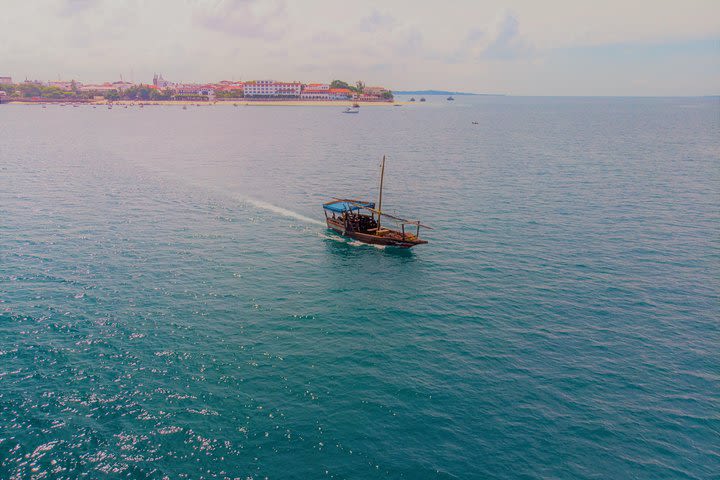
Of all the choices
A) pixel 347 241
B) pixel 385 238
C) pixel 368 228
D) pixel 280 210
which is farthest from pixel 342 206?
pixel 280 210

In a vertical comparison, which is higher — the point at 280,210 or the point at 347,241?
the point at 280,210

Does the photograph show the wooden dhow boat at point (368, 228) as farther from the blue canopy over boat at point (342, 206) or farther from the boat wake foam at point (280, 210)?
the boat wake foam at point (280, 210)

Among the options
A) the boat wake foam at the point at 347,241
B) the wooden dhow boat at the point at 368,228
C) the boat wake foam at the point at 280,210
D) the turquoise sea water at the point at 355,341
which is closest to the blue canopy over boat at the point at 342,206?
the wooden dhow boat at the point at 368,228

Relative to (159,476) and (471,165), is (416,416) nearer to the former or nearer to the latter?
(159,476)

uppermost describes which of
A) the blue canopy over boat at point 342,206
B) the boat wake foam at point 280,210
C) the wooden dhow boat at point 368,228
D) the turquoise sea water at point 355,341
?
the blue canopy over boat at point 342,206

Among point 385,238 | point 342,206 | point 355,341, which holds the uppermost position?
point 342,206

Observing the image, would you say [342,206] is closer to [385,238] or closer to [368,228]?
[368,228]
